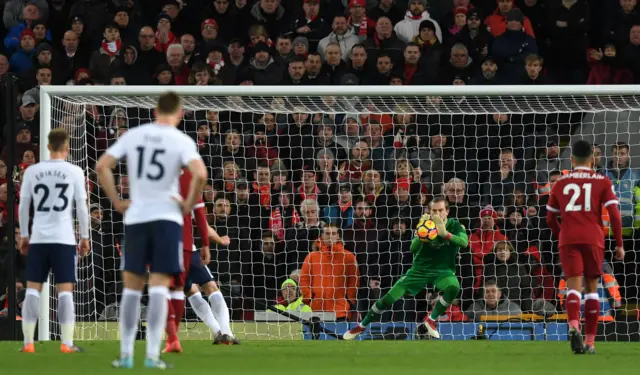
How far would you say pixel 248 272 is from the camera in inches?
581

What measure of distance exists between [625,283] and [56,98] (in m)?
6.73

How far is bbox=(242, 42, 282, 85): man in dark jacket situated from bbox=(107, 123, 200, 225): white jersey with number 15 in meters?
8.13

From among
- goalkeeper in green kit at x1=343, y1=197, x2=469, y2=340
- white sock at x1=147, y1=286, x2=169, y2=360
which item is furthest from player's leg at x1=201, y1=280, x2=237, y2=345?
white sock at x1=147, y1=286, x2=169, y2=360

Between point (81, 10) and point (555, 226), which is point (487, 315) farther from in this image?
point (81, 10)

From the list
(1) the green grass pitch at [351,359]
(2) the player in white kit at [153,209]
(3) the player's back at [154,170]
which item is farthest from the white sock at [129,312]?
(3) the player's back at [154,170]

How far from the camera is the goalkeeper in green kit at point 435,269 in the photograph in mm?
13727

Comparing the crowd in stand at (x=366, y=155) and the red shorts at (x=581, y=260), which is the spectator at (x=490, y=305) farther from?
the red shorts at (x=581, y=260)

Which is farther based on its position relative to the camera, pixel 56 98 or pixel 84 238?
pixel 56 98

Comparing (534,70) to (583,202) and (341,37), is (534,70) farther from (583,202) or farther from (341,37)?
(583,202)

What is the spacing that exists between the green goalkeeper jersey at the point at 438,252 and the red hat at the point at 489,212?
690 mm

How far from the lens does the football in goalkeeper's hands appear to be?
13.7 meters

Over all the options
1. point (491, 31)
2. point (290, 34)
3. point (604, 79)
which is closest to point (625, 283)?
point (604, 79)

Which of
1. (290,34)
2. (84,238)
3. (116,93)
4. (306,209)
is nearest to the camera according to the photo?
(84,238)

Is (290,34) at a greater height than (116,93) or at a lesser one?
greater
